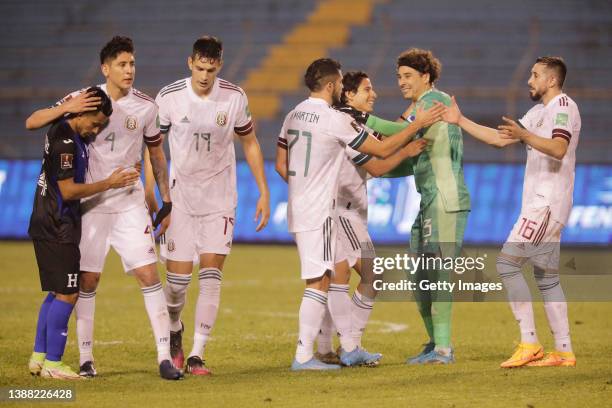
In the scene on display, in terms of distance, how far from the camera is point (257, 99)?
85.7 ft

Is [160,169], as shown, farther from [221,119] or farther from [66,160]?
[66,160]

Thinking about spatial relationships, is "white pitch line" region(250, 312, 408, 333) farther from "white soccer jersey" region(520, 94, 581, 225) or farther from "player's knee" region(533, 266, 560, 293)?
"white soccer jersey" region(520, 94, 581, 225)

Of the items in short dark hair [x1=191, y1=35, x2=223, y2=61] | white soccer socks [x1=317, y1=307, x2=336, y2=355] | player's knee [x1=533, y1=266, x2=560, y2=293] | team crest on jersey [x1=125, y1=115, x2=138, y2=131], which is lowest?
white soccer socks [x1=317, y1=307, x2=336, y2=355]

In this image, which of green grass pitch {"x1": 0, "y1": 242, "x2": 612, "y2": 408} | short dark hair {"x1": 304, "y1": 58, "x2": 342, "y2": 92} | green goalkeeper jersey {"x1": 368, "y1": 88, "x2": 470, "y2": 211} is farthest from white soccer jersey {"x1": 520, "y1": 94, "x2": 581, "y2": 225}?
short dark hair {"x1": 304, "y1": 58, "x2": 342, "y2": 92}

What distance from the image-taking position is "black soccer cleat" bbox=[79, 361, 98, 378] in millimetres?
8016

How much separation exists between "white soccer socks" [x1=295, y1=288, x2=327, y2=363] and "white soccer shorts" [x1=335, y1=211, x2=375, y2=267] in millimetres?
737

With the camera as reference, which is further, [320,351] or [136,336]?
[136,336]

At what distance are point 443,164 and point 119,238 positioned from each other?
2.57 meters

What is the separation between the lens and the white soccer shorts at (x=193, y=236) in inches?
330

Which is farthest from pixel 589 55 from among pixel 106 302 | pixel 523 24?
pixel 106 302

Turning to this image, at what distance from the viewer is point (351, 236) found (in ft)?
29.5

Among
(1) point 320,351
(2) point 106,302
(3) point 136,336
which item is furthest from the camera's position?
(2) point 106,302

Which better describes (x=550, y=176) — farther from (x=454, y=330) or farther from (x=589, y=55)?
(x=589, y=55)

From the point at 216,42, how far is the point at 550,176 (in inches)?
107
